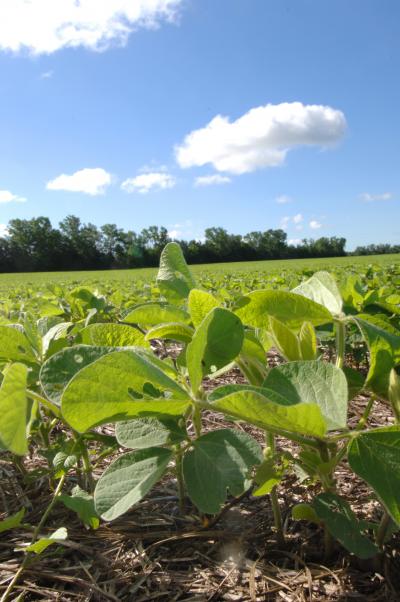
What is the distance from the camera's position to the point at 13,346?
0.86 metres

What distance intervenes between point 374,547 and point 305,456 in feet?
0.50

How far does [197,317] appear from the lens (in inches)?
27.1

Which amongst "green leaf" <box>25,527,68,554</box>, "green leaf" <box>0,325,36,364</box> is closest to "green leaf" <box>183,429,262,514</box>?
"green leaf" <box>25,527,68,554</box>

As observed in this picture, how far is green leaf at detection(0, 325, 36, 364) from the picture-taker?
2.77 ft

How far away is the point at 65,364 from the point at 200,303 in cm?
21

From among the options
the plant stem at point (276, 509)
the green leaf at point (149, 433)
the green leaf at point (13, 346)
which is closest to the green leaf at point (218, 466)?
the green leaf at point (149, 433)

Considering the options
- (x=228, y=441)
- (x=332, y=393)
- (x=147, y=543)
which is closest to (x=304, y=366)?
(x=332, y=393)

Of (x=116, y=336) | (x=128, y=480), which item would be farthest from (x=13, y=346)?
(x=128, y=480)

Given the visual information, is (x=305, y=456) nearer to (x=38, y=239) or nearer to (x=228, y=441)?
(x=228, y=441)

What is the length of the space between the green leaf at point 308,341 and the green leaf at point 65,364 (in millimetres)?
273

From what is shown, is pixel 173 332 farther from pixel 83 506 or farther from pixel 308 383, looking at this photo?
pixel 83 506

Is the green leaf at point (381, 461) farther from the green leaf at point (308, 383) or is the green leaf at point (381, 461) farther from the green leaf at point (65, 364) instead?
the green leaf at point (65, 364)

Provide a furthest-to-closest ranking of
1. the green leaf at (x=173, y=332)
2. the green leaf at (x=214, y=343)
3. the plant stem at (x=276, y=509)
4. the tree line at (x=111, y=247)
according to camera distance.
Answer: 1. the tree line at (x=111, y=247)
2. the plant stem at (x=276, y=509)
3. the green leaf at (x=173, y=332)
4. the green leaf at (x=214, y=343)

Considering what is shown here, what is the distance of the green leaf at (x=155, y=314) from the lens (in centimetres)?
74
